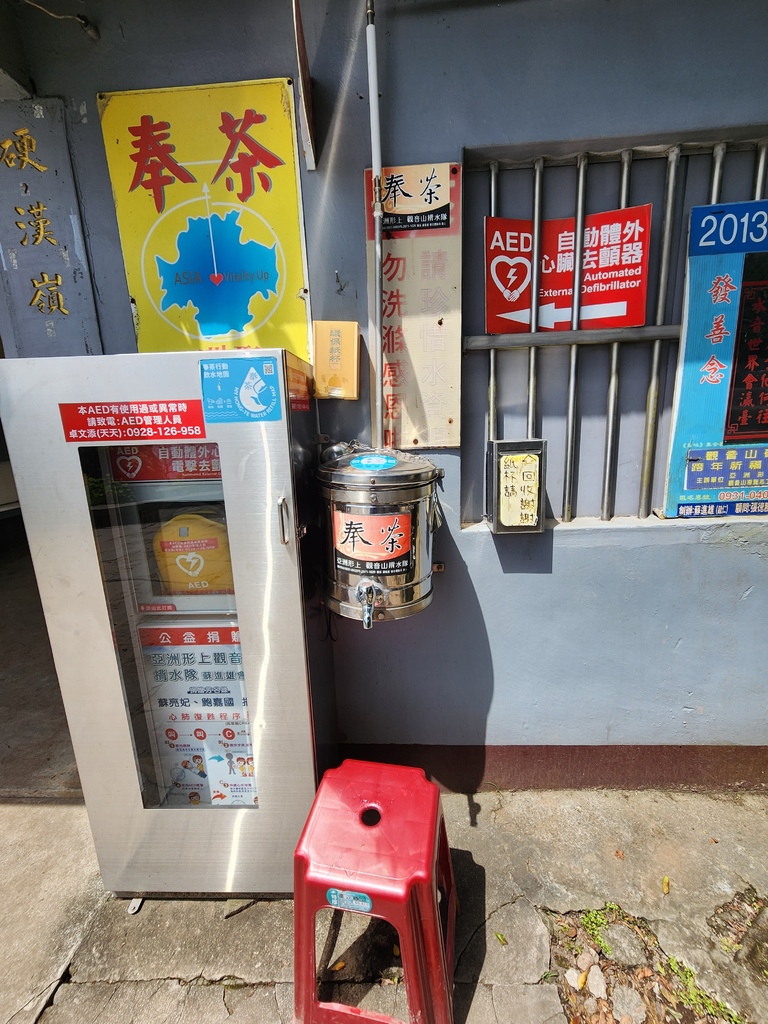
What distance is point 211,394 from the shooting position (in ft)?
5.64

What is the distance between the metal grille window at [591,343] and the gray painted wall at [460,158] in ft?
0.32

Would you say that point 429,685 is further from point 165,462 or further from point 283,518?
point 165,462

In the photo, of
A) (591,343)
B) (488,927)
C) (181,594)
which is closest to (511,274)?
(591,343)

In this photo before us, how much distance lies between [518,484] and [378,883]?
1732 mm

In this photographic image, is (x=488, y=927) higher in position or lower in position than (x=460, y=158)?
lower

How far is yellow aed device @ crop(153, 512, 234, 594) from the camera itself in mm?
2064

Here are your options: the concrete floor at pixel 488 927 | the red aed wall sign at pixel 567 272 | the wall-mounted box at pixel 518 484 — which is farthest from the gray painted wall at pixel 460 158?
the concrete floor at pixel 488 927

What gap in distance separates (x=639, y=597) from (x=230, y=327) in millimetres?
2594

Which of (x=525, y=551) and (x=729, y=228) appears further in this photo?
(x=525, y=551)

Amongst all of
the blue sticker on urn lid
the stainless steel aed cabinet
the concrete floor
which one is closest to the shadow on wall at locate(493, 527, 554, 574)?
the blue sticker on urn lid

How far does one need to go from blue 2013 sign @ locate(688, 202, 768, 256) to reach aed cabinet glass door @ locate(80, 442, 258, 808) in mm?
2473

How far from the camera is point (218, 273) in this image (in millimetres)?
2250

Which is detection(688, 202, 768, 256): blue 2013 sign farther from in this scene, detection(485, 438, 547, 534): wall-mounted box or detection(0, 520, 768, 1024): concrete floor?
detection(0, 520, 768, 1024): concrete floor

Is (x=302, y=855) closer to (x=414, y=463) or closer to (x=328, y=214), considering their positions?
(x=414, y=463)
